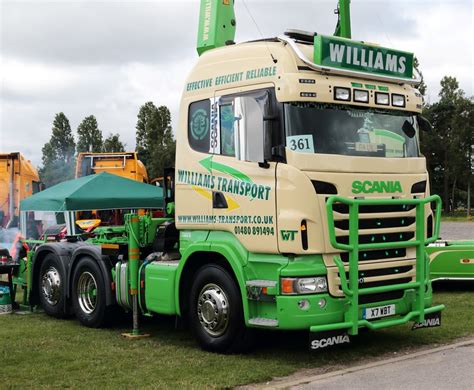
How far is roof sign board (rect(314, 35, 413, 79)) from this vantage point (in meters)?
7.32

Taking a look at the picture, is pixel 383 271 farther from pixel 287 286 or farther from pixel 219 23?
pixel 219 23

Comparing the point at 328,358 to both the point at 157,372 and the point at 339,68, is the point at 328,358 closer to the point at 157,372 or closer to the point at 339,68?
the point at 157,372

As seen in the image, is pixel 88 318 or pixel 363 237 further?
pixel 88 318

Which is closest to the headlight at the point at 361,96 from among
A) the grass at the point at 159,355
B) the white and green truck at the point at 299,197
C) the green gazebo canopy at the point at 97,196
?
the white and green truck at the point at 299,197

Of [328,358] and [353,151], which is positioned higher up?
[353,151]

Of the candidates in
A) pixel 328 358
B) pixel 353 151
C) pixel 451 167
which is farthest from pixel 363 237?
pixel 451 167

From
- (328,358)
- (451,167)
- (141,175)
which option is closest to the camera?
(328,358)

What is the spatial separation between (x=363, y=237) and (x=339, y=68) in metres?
1.92

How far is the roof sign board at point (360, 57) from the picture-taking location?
7324 mm

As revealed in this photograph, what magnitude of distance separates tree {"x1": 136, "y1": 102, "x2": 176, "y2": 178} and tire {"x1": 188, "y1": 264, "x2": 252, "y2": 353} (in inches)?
1488

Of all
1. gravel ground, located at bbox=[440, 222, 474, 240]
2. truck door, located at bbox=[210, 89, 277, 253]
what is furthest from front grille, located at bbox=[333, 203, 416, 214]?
gravel ground, located at bbox=[440, 222, 474, 240]

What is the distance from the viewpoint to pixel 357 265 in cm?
712

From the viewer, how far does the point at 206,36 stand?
9.71 meters

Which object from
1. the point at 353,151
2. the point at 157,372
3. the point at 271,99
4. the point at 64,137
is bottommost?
the point at 157,372
